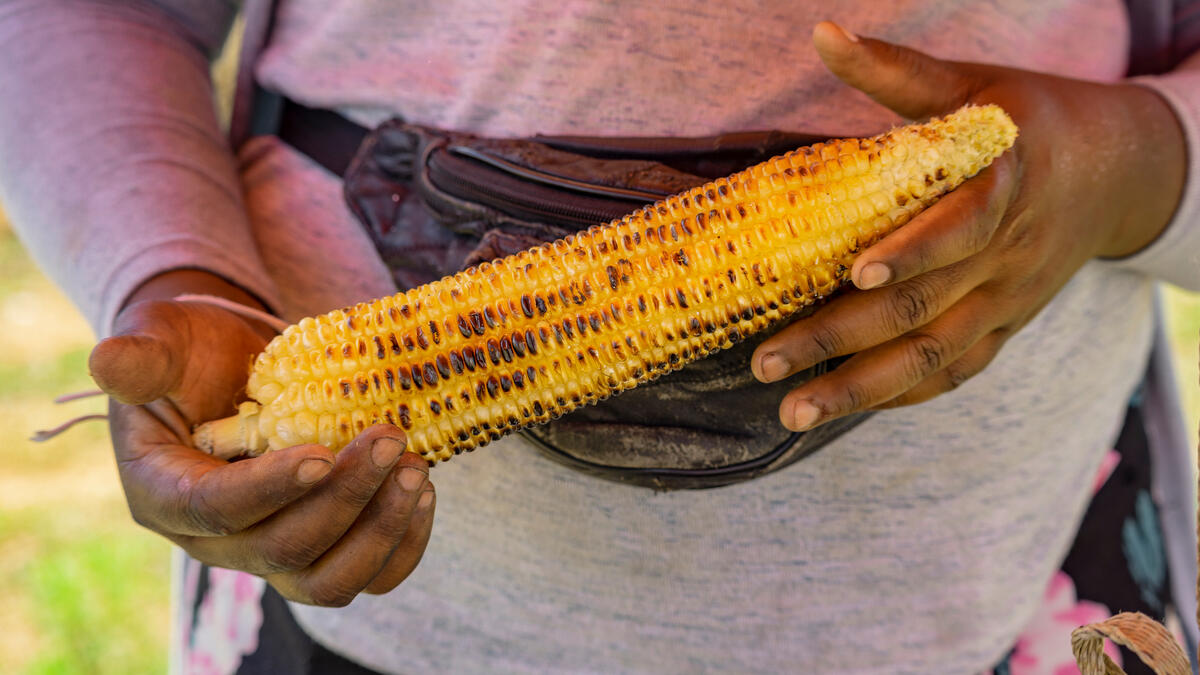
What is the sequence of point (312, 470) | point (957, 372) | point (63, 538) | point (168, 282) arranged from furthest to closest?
point (63, 538), point (168, 282), point (957, 372), point (312, 470)

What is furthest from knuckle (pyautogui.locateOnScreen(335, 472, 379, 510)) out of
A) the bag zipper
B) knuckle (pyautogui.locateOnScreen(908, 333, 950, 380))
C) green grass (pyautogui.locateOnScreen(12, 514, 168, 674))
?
green grass (pyautogui.locateOnScreen(12, 514, 168, 674))

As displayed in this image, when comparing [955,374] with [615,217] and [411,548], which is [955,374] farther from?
[411,548]

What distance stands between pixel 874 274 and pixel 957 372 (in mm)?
316

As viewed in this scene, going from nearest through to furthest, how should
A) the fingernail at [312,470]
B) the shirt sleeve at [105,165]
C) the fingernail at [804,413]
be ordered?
the fingernail at [312,470] < the fingernail at [804,413] < the shirt sleeve at [105,165]

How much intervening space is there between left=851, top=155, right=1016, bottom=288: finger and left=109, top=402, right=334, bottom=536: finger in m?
0.60

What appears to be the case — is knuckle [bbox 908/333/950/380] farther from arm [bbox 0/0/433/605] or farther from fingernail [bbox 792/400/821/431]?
arm [bbox 0/0/433/605]

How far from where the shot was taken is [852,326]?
0.95 m

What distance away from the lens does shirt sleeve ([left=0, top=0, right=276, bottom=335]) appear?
4.13 ft

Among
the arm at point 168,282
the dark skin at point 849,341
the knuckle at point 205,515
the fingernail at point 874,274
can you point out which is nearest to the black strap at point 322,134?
the arm at point 168,282

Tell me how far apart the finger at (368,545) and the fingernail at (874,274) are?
1.67 feet

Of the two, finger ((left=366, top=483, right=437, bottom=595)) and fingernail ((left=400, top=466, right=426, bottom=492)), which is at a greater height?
fingernail ((left=400, top=466, right=426, bottom=492))

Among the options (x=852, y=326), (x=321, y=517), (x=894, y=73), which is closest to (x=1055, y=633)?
(x=852, y=326)

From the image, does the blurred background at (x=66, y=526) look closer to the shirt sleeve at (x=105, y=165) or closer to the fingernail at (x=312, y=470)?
the shirt sleeve at (x=105, y=165)

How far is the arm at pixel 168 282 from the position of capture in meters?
0.92
